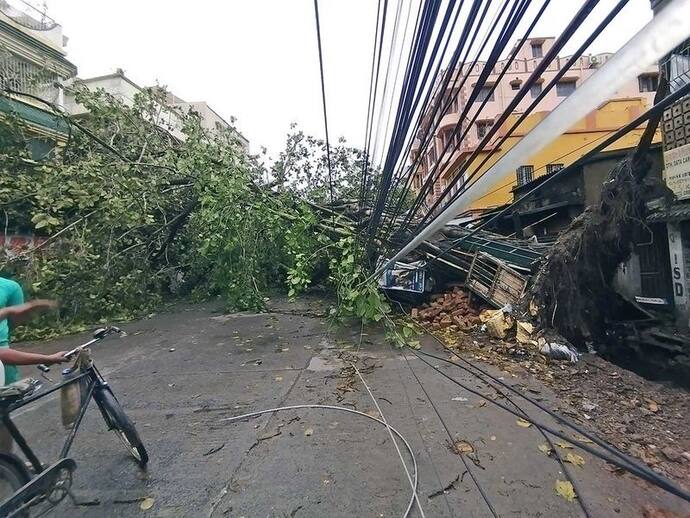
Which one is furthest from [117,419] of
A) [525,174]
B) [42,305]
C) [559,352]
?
[525,174]

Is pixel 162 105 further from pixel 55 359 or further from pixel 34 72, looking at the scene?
pixel 55 359

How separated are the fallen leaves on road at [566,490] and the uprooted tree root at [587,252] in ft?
11.2

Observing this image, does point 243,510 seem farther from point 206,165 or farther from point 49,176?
point 49,176

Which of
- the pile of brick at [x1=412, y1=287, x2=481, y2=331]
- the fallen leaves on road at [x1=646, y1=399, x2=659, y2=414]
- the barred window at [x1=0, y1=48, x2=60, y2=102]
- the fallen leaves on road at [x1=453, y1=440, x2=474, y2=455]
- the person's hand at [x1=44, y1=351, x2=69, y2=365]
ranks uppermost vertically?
the barred window at [x1=0, y1=48, x2=60, y2=102]

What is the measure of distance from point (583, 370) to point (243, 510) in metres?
3.92

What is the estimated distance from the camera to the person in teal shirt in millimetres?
2225

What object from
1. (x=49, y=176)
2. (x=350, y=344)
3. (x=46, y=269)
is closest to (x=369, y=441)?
(x=350, y=344)

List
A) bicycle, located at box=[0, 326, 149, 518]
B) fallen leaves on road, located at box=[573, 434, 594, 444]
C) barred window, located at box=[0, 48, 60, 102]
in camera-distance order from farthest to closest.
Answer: barred window, located at box=[0, 48, 60, 102] → fallen leaves on road, located at box=[573, 434, 594, 444] → bicycle, located at box=[0, 326, 149, 518]

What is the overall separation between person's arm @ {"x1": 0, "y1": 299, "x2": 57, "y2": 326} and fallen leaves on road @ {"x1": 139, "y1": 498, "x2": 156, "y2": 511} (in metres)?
1.29

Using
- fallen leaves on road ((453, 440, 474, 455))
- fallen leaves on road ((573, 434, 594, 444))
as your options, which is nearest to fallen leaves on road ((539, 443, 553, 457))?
fallen leaves on road ((573, 434, 594, 444))

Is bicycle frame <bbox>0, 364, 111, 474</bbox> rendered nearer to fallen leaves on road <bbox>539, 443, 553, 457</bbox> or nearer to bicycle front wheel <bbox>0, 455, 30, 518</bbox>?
bicycle front wheel <bbox>0, 455, 30, 518</bbox>

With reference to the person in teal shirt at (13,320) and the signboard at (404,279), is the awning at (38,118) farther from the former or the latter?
the person in teal shirt at (13,320)

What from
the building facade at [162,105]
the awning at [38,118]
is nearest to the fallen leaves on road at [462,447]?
the building facade at [162,105]

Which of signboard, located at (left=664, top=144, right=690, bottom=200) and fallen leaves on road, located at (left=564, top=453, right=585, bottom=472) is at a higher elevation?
signboard, located at (left=664, top=144, right=690, bottom=200)
